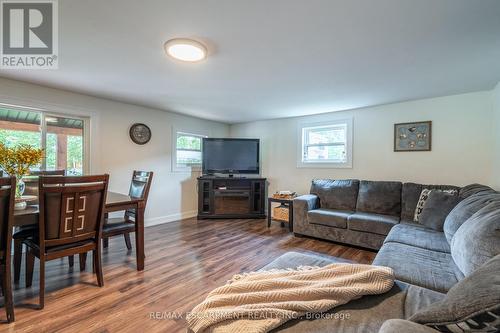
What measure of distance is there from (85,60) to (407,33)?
113 inches

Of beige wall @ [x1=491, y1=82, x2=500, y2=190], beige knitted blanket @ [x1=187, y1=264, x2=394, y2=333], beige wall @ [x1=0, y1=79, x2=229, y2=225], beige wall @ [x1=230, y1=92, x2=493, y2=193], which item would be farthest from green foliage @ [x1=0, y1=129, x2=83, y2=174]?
beige wall @ [x1=491, y1=82, x2=500, y2=190]

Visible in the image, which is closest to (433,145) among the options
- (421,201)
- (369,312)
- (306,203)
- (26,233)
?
(421,201)

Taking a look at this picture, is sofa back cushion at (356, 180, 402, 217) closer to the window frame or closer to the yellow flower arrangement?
the window frame

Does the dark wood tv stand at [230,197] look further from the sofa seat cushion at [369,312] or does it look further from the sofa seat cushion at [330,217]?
the sofa seat cushion at [369,312]

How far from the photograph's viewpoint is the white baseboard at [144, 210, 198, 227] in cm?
408

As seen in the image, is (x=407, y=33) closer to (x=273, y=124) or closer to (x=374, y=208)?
(x=374, y=208)

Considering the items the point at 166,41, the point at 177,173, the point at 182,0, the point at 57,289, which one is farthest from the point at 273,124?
the point at 57,289

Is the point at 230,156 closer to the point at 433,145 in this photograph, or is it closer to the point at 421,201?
the point at 421,201

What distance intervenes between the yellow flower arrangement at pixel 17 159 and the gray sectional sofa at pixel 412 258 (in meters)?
2.19

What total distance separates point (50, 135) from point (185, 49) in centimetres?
261

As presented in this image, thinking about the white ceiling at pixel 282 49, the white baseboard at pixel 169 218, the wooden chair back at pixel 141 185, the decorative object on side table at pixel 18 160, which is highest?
the white ceiling at pixel 282 49

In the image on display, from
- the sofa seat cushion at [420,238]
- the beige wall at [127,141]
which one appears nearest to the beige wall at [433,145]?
the sofa seat cushion at [420,238]

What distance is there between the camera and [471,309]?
0.65m

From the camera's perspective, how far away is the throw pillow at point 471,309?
613mm
